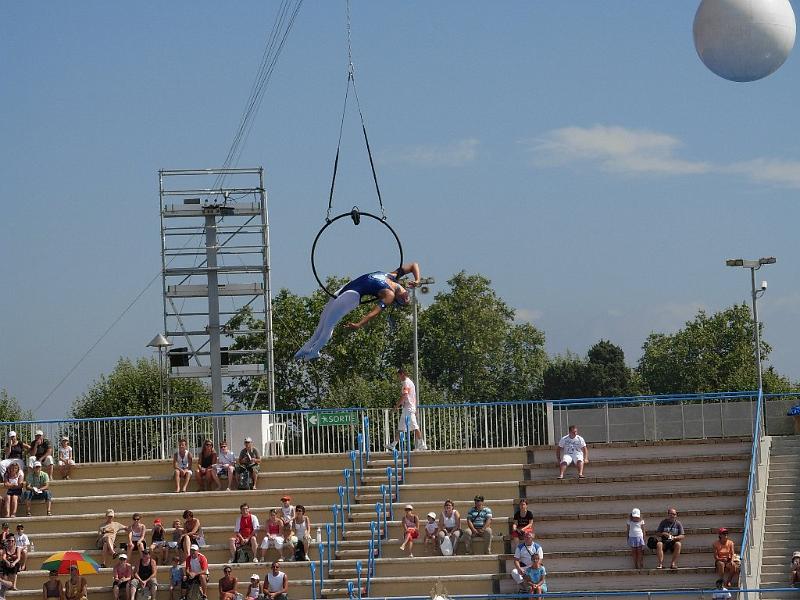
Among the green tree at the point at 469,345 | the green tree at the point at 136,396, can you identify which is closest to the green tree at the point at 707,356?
the green tree at the point at 469,345

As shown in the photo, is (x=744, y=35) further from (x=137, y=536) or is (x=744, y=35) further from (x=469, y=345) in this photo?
(x=469, y=345)

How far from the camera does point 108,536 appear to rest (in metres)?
23.8

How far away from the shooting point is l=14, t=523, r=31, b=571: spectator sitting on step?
23.7 m

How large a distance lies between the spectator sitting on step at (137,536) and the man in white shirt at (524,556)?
5.68 m

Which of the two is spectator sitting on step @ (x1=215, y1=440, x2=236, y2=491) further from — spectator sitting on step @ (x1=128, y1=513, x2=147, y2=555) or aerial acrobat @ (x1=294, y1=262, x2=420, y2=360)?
aerial acrobat @ (x1=294, y1=262, x2=420, y2=360)

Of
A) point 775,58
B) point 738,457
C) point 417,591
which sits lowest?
point 417,591

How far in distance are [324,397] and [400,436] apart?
3977 cm

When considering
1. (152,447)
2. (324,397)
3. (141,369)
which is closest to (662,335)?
(324,397)

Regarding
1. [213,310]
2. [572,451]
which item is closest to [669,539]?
[572,451]

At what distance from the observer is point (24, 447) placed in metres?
26.3

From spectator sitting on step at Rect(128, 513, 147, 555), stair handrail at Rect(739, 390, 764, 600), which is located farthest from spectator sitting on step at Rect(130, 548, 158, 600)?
stair handrail at Rect(739, 390, 764, 600)

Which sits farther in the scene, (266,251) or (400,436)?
(266,251)

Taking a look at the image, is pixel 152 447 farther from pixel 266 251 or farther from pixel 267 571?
pixel 266 251

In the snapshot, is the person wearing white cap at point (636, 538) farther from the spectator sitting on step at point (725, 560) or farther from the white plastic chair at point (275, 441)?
the white plastic chair at point (275, 441)
